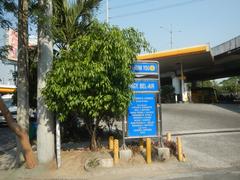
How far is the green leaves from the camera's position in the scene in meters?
10.3

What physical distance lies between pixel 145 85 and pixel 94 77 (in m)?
2.23

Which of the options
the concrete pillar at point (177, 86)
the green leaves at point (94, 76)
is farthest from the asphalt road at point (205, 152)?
the concrete pillar at point (177, 86)

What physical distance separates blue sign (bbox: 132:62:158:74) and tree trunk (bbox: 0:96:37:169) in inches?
147

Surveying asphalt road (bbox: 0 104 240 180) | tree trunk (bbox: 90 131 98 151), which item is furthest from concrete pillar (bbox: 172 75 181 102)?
tree trunk (bbox: 90 131 98 151)

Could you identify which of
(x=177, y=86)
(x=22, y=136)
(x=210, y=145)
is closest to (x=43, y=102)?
(x=22, y=136)

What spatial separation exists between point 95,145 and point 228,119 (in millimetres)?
11083

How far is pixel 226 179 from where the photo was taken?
347 inches

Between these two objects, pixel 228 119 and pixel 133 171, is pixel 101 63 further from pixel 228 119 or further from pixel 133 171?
pixel 228 119

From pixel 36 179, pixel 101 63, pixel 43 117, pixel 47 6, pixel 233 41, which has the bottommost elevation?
pixel 36 179

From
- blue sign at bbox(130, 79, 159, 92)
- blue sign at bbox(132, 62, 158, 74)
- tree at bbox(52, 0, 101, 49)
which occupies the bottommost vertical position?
blue sign at bbox(130, 79, 159, 92)

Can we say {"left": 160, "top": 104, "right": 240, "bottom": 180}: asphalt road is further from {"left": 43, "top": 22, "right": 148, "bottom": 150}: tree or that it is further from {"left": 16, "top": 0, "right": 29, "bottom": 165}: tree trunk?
{"left": 16, "top": 0, "right": 29, "bottom": 165}: tree trunk

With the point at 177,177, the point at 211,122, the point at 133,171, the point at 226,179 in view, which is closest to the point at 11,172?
the point at 133,171

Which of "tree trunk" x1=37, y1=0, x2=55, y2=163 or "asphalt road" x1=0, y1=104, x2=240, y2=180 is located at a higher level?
"tree trunk" x1=37, y1=0, x2=55, y2=163

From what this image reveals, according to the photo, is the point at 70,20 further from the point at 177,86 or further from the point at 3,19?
the point at 177,86
